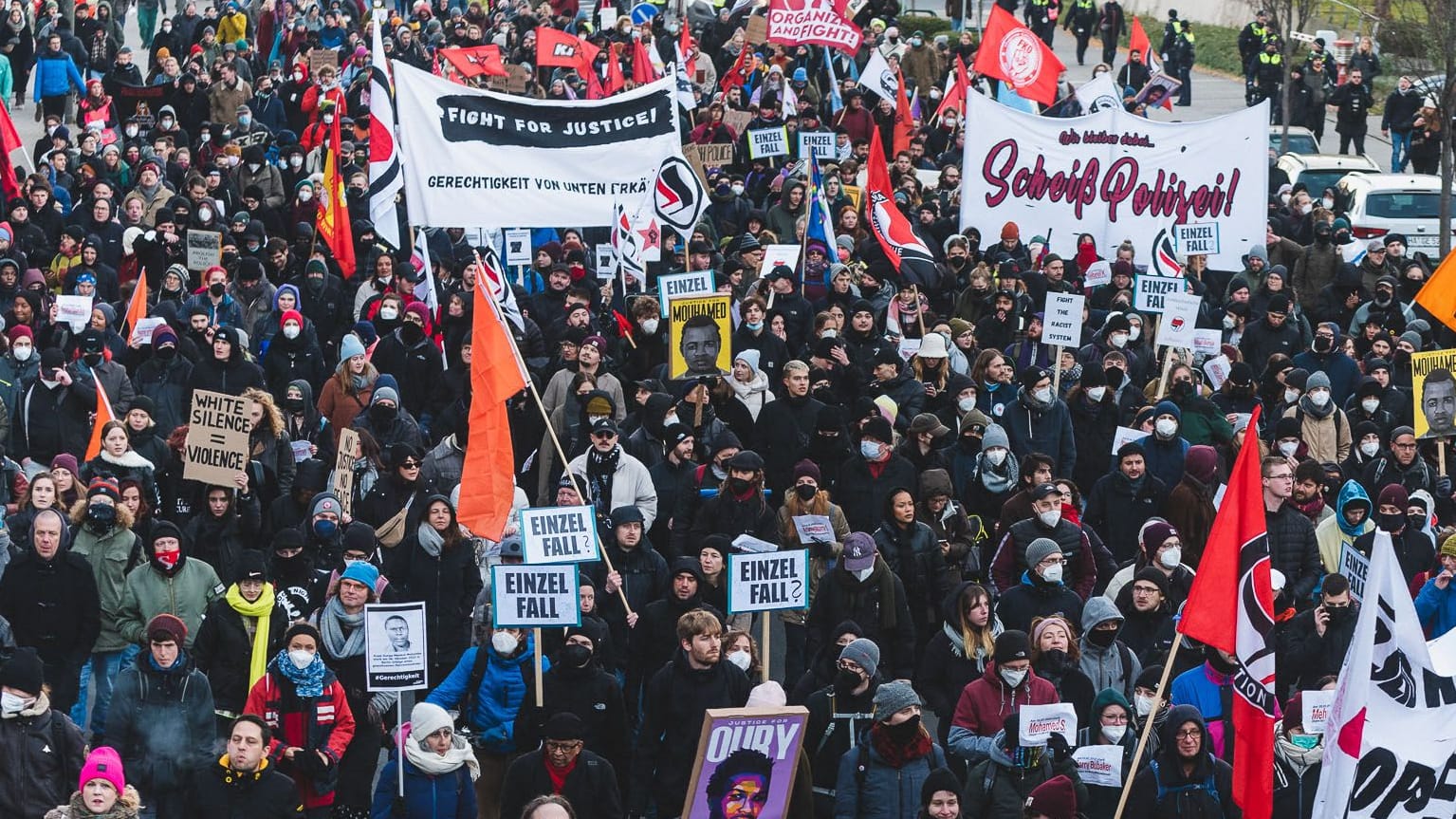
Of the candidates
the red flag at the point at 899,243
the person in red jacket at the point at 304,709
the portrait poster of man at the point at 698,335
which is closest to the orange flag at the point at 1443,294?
the red flag at the point at 899,243

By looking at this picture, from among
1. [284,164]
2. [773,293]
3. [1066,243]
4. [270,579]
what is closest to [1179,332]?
[773,293]

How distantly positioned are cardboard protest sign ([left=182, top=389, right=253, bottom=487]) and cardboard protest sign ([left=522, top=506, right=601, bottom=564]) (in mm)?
2218

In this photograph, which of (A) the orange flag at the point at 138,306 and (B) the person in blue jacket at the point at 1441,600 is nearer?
(B) the person in blue jacket at the point at 1441,600

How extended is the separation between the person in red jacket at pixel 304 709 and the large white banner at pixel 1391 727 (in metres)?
4.11

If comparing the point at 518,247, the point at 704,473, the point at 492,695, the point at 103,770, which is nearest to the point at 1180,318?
the point at 704,473

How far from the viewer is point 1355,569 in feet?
40.3

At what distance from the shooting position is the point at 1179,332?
1689 cm

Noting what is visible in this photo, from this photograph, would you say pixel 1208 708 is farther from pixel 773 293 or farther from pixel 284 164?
pixel 284 164

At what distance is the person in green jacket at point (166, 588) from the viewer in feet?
36.9

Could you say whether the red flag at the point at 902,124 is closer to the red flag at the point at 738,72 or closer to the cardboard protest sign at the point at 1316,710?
the red flag at the point at 738,72

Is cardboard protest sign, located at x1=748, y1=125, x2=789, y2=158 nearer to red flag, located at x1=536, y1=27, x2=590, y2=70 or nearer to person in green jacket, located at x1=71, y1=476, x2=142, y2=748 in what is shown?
red flag, located at x1=536, y1=27, x2=590, y2=70

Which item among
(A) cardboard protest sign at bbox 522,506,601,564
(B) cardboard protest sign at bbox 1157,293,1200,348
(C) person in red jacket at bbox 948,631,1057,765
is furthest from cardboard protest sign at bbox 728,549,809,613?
(B) cardboard protest sign at bbox 1157,293,1200,348

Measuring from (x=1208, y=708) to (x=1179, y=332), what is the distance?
677 centimetres

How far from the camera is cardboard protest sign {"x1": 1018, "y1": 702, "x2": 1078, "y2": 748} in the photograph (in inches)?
371
